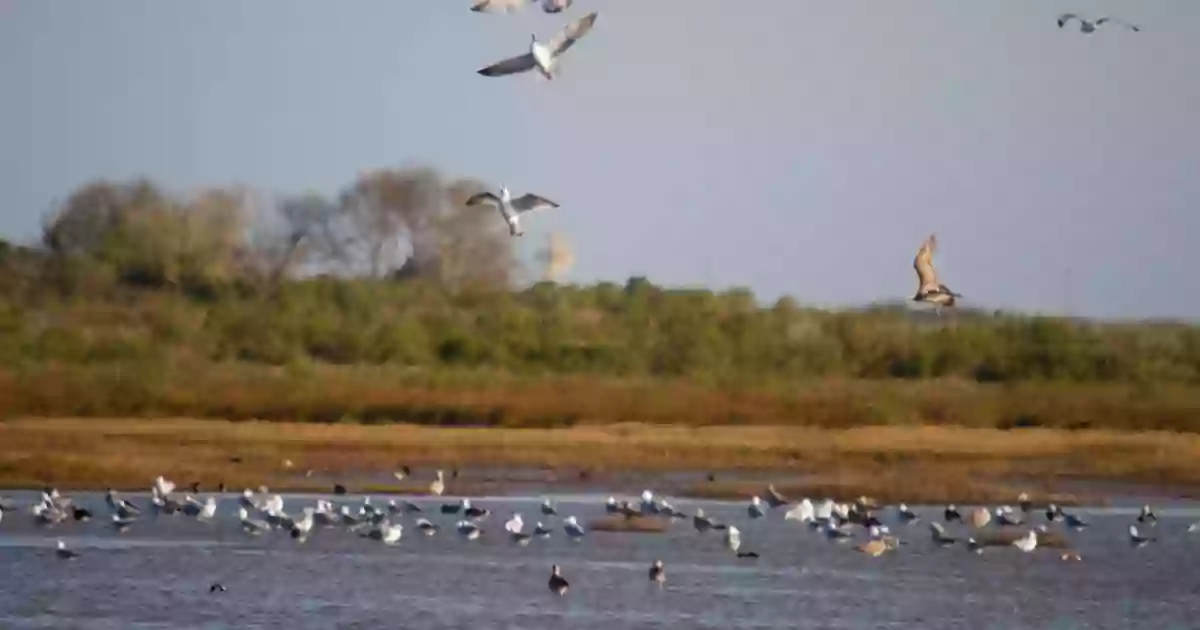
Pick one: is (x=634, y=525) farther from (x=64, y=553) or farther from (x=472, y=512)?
(x=64, y=553)

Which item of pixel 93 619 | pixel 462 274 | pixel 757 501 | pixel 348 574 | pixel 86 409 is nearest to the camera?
pixel 93 619

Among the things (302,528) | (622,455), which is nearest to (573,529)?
(302,528)

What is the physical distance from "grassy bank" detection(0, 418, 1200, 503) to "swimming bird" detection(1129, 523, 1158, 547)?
2796 millimetres

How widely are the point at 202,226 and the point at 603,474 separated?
1373 cm

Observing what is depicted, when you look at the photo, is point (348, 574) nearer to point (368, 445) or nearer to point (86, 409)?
point (368, 445)

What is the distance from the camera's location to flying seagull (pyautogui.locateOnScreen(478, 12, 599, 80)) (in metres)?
15.4

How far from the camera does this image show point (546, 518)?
73.5ft

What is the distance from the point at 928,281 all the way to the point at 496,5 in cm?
425

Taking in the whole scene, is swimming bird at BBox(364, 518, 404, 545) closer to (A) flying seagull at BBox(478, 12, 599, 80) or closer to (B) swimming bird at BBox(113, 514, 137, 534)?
(B) swimming bird at BBox(113, 514, 137, 534)

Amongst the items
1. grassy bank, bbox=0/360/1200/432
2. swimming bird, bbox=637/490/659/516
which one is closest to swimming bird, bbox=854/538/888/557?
swimming bird, bbox=637/490/659/516

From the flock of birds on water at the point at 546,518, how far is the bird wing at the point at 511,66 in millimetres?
6019

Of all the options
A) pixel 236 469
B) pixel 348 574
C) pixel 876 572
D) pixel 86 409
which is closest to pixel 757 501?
pixel 876 572

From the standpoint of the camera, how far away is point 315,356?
3634 cm

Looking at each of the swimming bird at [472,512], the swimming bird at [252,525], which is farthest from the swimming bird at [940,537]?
the swimming bird at [252,525]
